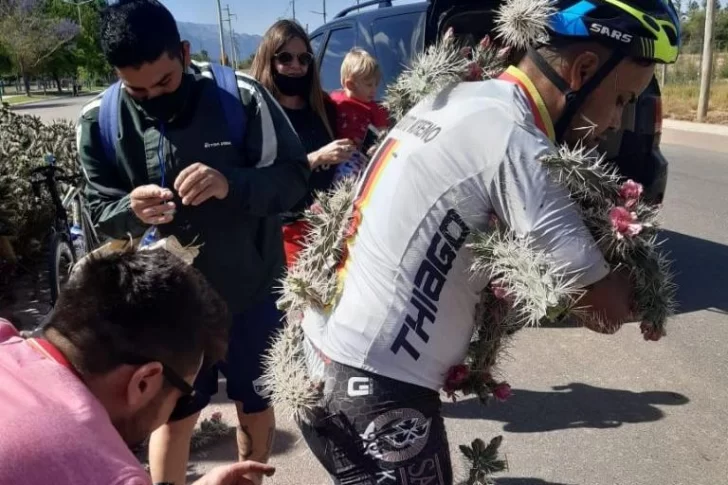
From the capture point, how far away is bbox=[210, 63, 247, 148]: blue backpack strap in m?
2.39

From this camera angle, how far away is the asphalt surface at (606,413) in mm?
3156

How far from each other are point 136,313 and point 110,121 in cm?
118

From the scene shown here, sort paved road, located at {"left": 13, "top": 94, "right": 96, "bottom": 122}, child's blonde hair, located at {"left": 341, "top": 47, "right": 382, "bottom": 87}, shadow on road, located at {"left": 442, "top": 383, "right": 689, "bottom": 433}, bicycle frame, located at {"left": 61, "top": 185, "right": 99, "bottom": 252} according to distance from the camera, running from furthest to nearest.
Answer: paved road, located at {"left": 13, "top": 94, "right": 96, "bottom": 122}, bicycle frame, located at {"left": 61, "top": 185, "right": 99, "bottom": 252}, child's blonde hair, located at {"left": 341, "top": 47, "right": 382, "bottom": 87}, shadow on road, located at {"left": 442, "top": 383, "right": 689, "bottom": 433}

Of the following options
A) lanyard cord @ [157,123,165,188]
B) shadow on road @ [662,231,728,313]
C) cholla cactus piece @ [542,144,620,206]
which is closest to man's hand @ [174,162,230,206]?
lanyard cord @ [157,123,165,188]

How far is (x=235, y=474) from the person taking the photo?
5.46 ft

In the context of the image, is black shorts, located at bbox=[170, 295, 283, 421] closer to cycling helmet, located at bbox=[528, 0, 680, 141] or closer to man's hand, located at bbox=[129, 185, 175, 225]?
man's hand, located at bbox=[129, 185, 175, 225]

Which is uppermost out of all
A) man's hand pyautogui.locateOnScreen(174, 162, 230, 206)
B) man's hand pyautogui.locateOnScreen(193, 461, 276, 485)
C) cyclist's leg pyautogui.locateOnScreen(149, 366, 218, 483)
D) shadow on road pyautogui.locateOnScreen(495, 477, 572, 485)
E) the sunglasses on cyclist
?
the sunglasses on cyclist

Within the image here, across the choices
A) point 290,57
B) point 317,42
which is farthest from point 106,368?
point 317,42

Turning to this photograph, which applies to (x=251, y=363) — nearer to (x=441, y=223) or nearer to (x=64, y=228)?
(x=441, y=223)

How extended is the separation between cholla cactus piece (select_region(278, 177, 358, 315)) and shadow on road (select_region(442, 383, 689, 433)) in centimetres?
196

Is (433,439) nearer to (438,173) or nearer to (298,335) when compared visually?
(298,335)

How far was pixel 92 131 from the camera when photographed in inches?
93.7

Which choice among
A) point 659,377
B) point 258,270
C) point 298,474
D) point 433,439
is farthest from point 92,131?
point 659,377

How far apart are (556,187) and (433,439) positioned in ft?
2.14
